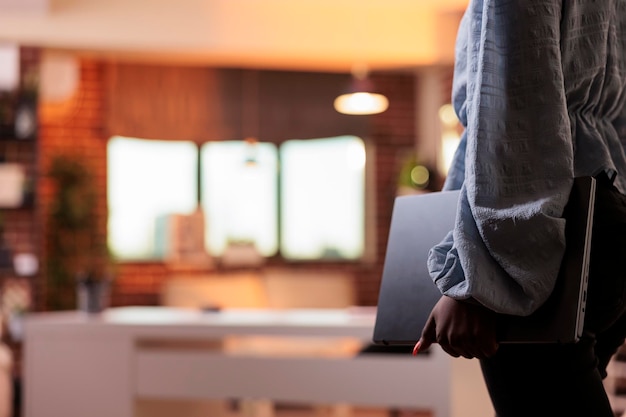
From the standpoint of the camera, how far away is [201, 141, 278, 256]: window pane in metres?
7.91

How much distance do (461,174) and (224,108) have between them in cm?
668

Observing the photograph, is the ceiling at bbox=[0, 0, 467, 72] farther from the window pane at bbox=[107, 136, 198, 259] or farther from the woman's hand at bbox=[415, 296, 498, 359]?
the woman's hand at bbox=[415, 296, 498, 359]

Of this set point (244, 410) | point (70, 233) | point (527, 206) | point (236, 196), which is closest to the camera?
point (527, 206)

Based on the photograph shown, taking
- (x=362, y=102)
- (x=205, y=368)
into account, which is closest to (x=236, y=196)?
(x=362, y=102)

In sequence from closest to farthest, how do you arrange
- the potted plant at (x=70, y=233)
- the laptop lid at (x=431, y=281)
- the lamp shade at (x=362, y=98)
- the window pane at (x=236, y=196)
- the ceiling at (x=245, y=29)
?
the laptop lid at (x=431, y=281) < the lamp shade at (x=362, y=98) < the ceiling at (x=245, y=29) < the potted plant at (x=70, y=233) < the window pane at (x=236, y=196)

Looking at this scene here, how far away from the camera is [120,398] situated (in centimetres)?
413

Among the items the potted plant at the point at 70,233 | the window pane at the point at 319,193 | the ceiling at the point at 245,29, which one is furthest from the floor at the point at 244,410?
the ceiling at the point at 245,29

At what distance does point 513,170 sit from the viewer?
1053mm

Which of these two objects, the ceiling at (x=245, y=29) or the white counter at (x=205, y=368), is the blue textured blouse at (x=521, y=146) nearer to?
the white counter at (x=205, y=368)

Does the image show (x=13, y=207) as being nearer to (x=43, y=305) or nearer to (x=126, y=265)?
(x=43, y=305)

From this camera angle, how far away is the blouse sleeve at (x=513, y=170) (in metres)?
1.03

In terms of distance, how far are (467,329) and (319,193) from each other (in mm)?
6988

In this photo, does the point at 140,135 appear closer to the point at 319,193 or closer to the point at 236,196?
the point at 236,196

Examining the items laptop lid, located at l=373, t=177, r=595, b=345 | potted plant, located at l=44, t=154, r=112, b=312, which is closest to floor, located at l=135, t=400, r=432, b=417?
potted plant, located at l=44, t=154, r=112, b=312
